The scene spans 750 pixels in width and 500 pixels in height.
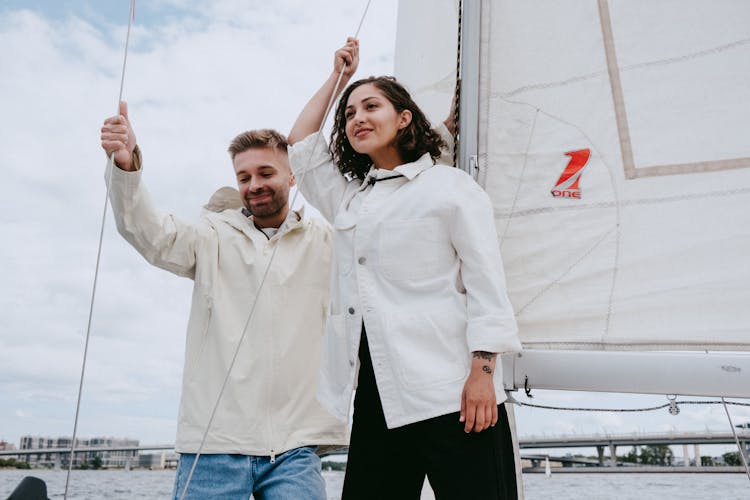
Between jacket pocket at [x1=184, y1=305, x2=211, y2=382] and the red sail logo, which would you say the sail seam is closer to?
the red sail logo

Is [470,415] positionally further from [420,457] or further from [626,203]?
[626,203]

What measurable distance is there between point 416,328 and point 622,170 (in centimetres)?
80

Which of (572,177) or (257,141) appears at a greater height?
(257,141)

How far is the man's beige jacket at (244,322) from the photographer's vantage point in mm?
1746

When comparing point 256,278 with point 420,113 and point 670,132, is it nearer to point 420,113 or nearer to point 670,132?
point 420,113

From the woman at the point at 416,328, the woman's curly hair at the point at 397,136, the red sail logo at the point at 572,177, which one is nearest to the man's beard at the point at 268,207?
the woman's curly hair at the point at 397,136

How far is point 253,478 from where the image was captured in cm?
173

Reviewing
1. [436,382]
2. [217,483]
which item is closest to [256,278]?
[217,483]

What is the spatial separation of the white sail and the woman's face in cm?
32

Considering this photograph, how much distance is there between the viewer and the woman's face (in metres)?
1.70

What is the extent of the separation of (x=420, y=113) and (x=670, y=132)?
2.19 ft

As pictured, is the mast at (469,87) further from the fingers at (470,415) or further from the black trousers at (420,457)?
the fingers at (470,415)

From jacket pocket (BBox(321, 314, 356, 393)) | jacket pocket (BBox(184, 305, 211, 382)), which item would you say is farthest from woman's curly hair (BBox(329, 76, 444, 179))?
jacket pocket (BBox(184, 305, 211, 382))

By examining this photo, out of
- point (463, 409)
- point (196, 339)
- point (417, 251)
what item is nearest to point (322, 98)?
point (417, 251)
